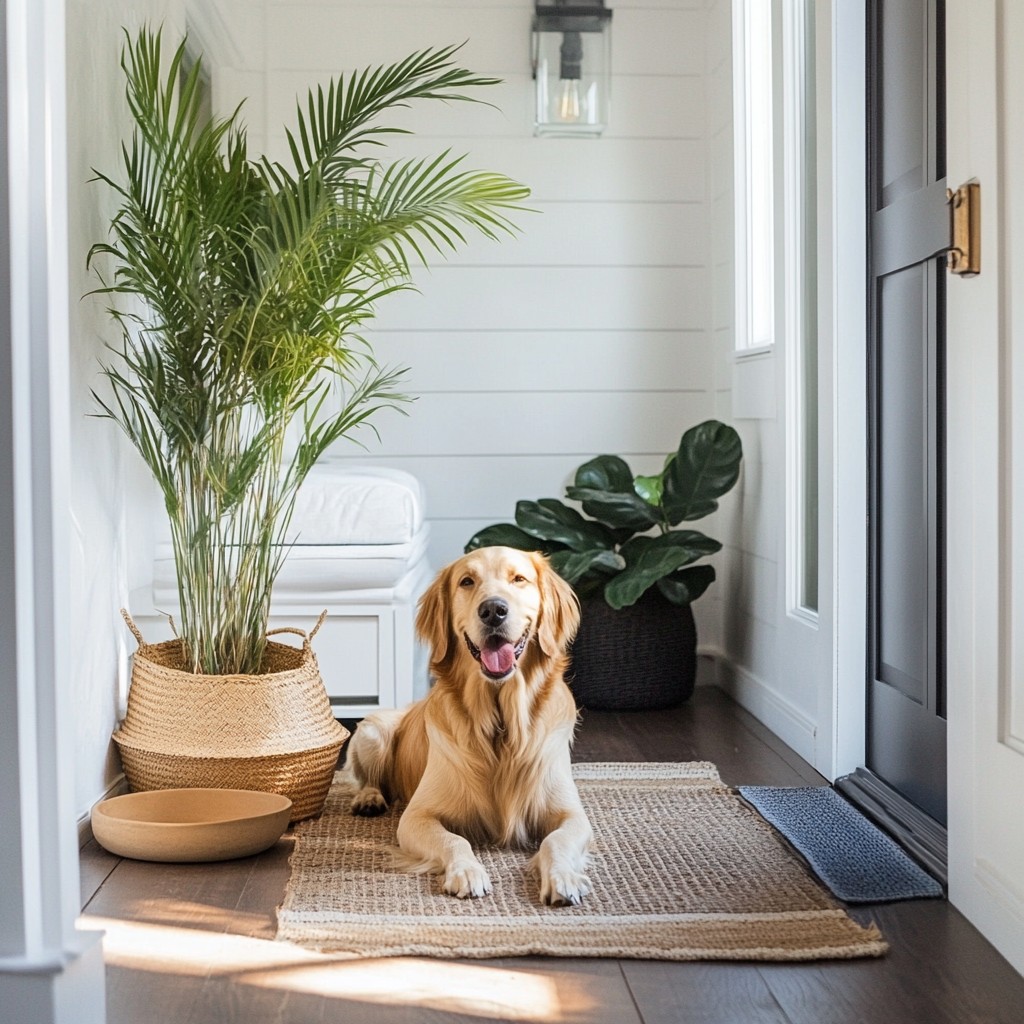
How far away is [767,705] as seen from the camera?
3662 mm

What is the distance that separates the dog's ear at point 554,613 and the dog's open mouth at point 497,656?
0.08 meters

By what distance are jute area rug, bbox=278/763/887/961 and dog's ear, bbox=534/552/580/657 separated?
39 cm

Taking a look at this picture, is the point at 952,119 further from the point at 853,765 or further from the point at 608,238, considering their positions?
the point at 608,238

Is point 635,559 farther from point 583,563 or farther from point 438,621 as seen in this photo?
point 438,621

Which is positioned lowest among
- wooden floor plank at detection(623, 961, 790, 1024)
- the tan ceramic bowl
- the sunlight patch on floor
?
wooden floor plank at detection(623, 961, 790, 1024)

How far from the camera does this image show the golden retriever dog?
8.08 feet

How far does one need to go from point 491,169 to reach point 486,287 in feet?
1.33

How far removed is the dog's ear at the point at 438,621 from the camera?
8.45 ft

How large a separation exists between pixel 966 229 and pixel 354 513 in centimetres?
187

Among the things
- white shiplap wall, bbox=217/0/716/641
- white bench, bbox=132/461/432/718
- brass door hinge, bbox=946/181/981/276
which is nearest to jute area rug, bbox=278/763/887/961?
white bench, bbox=132/461/432/718

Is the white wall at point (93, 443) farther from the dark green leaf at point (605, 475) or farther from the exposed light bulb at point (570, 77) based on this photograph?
the exposed light bulb at point (570, 77)

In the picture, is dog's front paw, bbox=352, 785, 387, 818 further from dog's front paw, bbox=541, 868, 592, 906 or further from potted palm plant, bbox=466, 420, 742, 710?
potted palm plant, bbox=466, 420, 742, 710

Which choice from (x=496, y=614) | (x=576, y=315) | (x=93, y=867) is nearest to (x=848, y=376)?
(x=496, y=614)

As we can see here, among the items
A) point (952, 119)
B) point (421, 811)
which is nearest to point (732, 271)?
point (952, 119)
